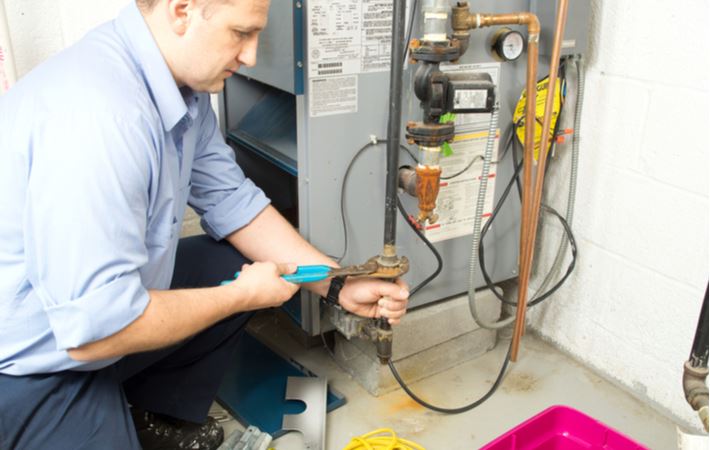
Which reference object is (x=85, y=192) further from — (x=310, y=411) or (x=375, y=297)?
(x=310, y=411)

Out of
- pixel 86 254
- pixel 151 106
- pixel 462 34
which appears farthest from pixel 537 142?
pixel 86 254

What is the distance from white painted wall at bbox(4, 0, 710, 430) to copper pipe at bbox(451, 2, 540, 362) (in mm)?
241

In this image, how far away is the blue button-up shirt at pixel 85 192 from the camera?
889 mm

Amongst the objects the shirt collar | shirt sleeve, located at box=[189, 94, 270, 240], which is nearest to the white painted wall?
shirt sleeve, located at box=[189, 94, 270, 240]

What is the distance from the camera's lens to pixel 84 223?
0.89 m

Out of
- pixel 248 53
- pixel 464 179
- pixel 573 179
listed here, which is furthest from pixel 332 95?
pixel 573 179

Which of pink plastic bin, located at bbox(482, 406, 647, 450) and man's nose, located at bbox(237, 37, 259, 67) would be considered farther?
pink plastic bin, located at bbox(482, 406, 647, 450)

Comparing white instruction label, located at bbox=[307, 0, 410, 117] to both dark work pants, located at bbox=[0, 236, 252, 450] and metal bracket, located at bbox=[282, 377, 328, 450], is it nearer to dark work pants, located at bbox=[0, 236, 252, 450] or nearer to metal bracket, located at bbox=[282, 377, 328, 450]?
dark work pants, located at bbox=[0, 236, 252, 450]

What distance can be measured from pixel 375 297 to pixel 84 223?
22.1 inches

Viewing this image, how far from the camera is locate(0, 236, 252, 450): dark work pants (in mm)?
1049

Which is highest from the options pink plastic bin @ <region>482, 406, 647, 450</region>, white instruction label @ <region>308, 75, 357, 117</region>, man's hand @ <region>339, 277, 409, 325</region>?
white instruction label @ <region>308, 75, 357, 117</region>

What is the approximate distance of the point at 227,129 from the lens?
175cm

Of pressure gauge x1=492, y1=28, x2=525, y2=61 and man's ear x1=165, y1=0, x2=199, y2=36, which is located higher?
man's ear x1=165, y1=0, x2=199, y2=36

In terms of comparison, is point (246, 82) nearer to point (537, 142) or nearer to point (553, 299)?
point (537, 142)
